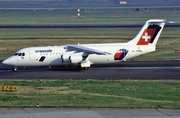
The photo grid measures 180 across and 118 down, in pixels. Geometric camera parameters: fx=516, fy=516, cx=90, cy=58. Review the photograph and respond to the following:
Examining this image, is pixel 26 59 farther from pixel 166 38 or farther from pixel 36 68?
pixel 166 38

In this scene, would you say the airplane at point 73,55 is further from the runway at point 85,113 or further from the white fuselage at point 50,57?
the runway at point 85,113

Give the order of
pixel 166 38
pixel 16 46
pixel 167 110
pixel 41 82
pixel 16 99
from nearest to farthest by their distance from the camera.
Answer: pixel 167 110 < pixel 16 99 < pixel 41 82 < pixel 16 46 < pixel 166 38

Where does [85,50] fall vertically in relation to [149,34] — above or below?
below

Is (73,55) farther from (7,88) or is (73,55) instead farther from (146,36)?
(7,88)

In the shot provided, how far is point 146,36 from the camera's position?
5912 cm

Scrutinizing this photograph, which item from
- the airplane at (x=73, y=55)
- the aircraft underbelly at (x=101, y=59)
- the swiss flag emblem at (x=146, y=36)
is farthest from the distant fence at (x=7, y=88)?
the swiss flag emblem at (x=146, y=36)

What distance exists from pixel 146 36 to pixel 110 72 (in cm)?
789

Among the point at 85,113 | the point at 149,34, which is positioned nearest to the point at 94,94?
the point at 85,113

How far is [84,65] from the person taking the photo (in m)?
55.9

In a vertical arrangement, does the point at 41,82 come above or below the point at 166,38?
below

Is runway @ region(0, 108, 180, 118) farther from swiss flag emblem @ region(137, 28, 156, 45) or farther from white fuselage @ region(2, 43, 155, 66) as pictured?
swiss flag emblem @ region(137, 28, 156, 45)

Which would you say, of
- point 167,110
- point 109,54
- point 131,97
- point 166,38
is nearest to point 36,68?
point 109,54

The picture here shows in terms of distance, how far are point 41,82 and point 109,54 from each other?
11751 millimetres

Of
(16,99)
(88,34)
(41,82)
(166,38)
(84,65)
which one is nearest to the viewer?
(16,99)
